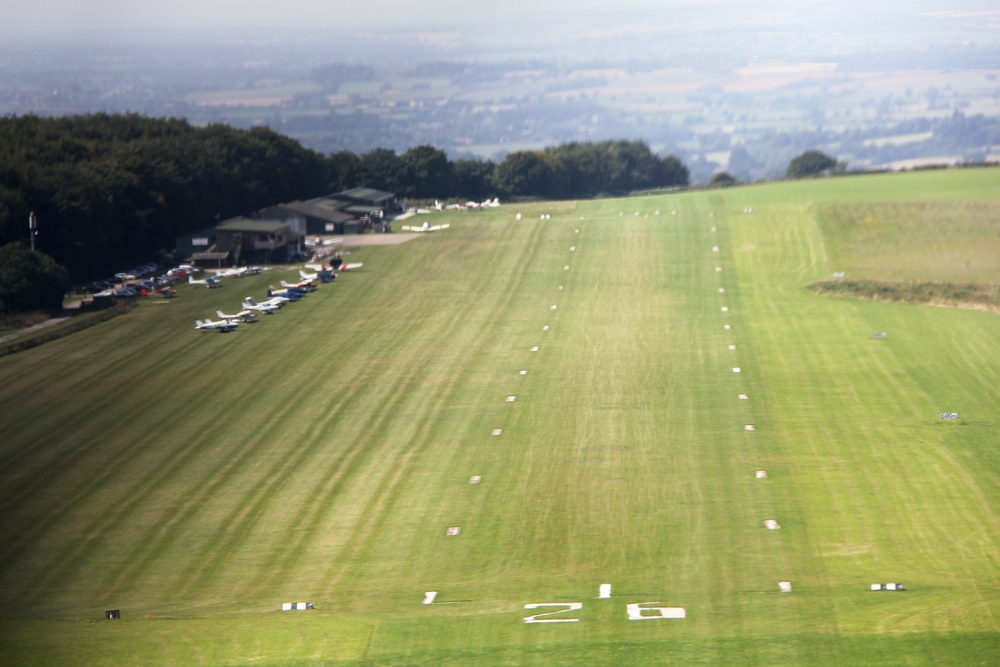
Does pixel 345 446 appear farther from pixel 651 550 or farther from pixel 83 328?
pixel 83 328

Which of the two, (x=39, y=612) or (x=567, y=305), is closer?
(x=39, y=612)

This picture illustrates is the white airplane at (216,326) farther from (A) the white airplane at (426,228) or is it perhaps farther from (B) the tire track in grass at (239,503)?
(A) the white airplane at (426,228)

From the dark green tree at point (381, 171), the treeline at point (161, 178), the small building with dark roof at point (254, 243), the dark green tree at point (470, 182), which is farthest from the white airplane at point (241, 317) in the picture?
the dark green tree at point (470, 182)

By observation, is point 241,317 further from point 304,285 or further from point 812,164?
point 812,164

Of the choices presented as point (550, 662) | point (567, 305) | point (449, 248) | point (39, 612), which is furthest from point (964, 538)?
point (449, 248)

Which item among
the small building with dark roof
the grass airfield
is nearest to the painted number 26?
the grass airfield

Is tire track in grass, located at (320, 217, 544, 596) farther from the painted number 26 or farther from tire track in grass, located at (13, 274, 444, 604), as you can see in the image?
the painted number 26

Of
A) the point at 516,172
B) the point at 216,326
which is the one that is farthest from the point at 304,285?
the point at 516,172
